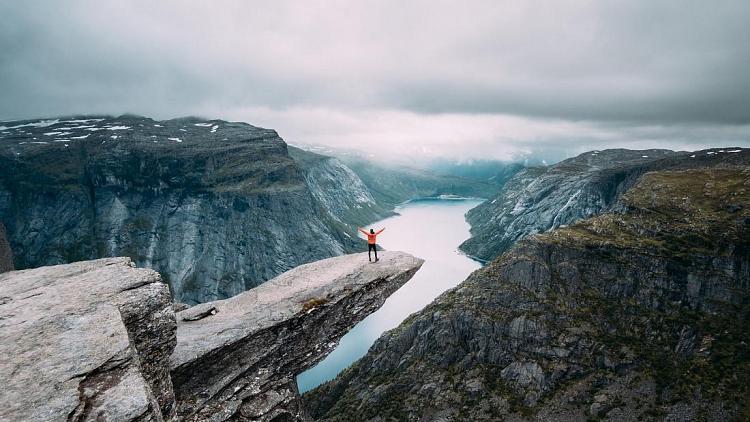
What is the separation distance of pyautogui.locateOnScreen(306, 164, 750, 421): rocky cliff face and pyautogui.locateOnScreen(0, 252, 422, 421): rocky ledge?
11717 cm

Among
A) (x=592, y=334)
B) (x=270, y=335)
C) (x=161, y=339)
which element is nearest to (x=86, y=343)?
(x=161, y=339)

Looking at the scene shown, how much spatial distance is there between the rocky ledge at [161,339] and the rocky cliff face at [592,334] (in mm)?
117170

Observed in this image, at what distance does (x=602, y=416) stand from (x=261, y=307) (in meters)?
137

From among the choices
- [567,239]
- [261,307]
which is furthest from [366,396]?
[261,307]

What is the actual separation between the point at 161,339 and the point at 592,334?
163 metres

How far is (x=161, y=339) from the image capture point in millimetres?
23047

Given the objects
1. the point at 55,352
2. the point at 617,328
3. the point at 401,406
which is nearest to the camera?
the point at 55,352

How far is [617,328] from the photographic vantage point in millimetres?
150625

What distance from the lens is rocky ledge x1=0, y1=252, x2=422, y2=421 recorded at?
1546cm

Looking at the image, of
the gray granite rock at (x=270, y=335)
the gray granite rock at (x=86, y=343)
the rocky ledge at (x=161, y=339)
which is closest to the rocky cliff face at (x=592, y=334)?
the gray granite rock at (x=270, y=335)

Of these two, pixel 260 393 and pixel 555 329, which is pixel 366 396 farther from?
pixel 260 393

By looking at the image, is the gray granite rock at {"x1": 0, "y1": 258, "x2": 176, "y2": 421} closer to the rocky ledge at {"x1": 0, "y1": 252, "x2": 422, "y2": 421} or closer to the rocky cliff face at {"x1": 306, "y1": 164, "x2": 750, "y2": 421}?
the rocky ledge at {"x1": 0, "y1": 252, "x2": 422, "y2": 421}

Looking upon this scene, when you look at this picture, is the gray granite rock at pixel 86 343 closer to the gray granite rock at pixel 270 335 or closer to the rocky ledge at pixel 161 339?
the rocky ledge at pixel 161 339

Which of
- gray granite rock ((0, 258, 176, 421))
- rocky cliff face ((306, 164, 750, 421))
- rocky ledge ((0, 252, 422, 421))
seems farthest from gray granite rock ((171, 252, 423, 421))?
rocky cliff face ((306, 164, 750, 421))
